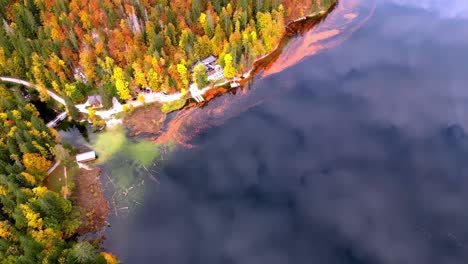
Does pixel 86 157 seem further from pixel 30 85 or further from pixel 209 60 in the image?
pixel 209 60

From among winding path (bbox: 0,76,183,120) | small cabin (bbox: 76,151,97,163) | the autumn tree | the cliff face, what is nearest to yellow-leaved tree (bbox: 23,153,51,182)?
small cabin (bbox: 76,151,97,163)

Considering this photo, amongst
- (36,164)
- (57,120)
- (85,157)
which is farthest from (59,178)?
(57,120)

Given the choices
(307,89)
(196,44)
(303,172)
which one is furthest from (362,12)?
(303,172)

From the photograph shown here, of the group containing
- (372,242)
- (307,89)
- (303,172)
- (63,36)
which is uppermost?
(63,36)

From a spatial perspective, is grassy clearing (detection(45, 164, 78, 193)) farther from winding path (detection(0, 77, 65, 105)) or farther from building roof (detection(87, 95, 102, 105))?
winding path (detection(0, 77, 65, 105))

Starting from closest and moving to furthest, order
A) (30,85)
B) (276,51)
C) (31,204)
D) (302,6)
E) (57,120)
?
(31,204) < (57,120) < (30,85) < (276,51) < (302,6)

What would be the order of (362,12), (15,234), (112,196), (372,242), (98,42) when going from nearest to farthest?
(15,234) → (372,242) → (112,196) → (98,42) → (362,12)

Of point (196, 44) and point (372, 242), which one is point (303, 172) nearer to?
point (372, 242)

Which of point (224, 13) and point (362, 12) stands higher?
point (224, 13)
